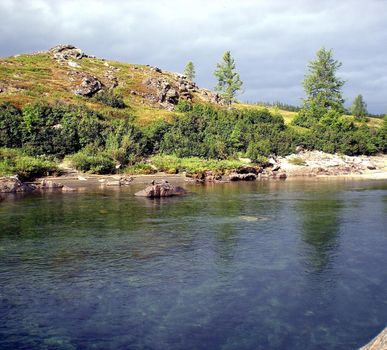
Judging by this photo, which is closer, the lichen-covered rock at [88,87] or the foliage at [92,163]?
the foliage at [92,163]

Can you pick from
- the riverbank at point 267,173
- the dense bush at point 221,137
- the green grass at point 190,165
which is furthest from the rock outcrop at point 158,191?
the dense bush at point 221,137

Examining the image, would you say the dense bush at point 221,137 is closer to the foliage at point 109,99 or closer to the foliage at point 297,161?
the foliage at point 297,161

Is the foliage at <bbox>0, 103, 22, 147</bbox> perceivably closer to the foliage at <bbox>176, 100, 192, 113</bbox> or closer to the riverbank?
the riverbank

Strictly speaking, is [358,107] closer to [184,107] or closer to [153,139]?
[184,107]

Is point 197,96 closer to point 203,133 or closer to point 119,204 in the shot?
point 203,133

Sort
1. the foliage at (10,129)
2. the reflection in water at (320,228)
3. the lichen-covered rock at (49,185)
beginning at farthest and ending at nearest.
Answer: the foliage at (10,129)
the lichen-covered rock at (49,185)
the reflection in water at (320,228)

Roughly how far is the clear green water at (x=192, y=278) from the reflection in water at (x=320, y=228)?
10cm

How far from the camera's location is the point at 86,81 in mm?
120438

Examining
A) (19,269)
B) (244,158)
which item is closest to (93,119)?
(244,158)

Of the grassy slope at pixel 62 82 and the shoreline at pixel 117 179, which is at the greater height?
the grassy slope at pixel 62 82

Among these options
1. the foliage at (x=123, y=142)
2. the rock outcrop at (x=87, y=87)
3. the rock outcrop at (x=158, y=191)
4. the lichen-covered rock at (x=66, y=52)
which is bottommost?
the rock outcrop at (x=158, y=191)

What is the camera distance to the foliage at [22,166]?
58812mm

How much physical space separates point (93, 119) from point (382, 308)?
Answer: 244 ft

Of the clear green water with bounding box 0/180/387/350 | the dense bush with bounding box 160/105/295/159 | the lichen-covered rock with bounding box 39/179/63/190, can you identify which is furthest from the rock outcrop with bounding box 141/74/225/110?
the clear green water with bounding box 0/180/387/350
